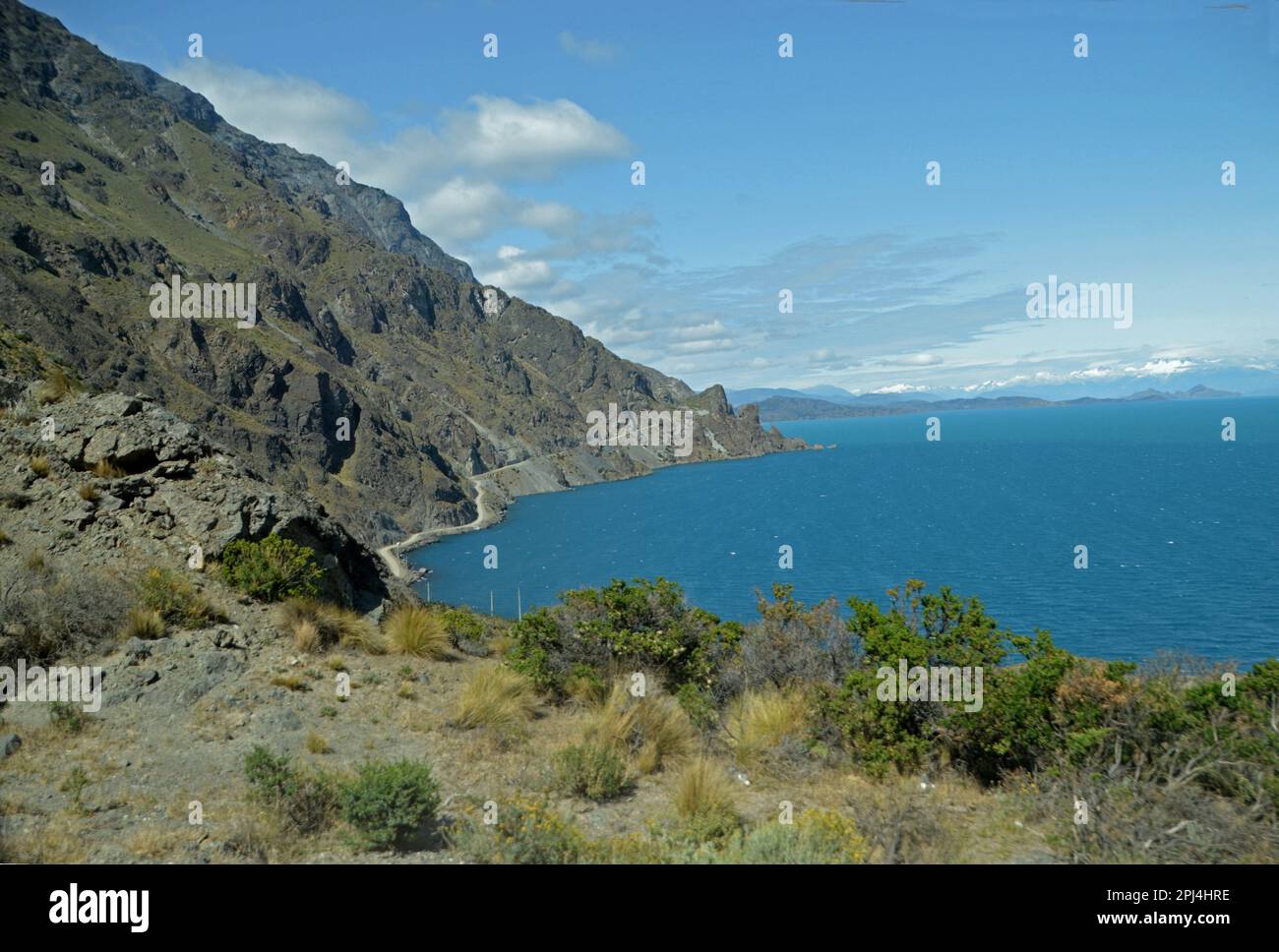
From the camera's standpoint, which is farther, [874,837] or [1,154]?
[1,154]

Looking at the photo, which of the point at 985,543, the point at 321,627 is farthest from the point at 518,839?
the point at 985,543

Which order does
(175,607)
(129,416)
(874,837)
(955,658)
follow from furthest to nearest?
(129,416), (175,607), (955,658), (874,837)

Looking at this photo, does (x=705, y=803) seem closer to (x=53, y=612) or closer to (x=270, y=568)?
(x=270, y=568)

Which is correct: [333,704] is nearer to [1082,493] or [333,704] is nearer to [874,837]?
[874,837]

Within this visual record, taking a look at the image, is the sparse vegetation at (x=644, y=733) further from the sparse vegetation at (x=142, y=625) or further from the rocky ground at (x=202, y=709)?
the sparse vegetation at (x=142, y=625)

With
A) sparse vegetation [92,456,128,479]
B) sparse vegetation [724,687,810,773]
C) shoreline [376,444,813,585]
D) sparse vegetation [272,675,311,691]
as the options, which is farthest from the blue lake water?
sparse vegetation [92,456,128,479]
